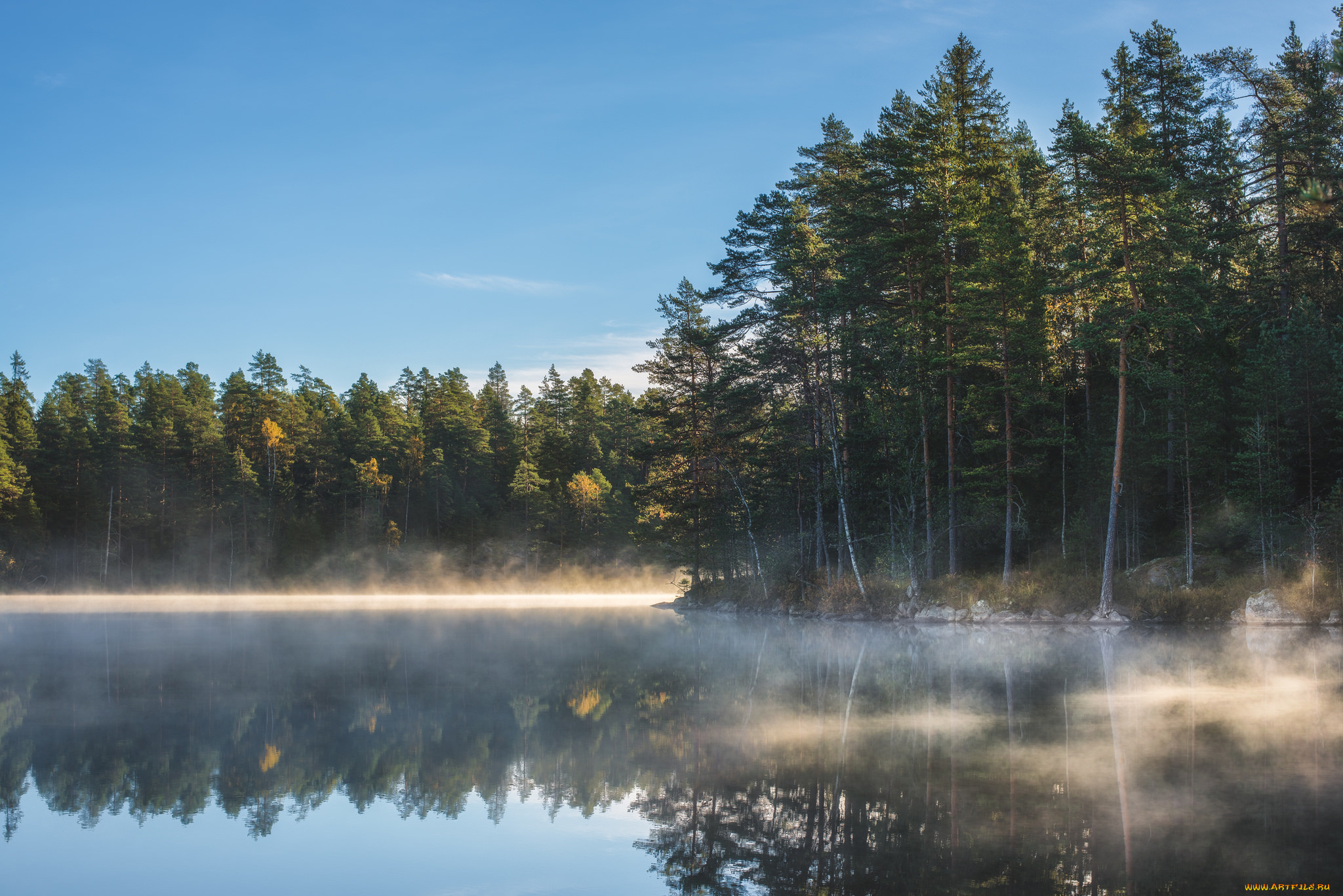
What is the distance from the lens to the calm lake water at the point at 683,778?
6.48 meters

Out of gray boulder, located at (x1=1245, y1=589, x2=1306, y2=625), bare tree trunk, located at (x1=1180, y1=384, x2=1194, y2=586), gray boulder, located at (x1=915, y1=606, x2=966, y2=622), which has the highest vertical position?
bare tree trunk, located at (x1=1180, y1=384, x2=1194, y2=586)

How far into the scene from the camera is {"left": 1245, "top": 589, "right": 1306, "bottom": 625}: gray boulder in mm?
25594

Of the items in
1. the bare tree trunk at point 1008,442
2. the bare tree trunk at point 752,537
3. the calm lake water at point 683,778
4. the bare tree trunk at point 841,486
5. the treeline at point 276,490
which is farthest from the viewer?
the treeline at point 276,490

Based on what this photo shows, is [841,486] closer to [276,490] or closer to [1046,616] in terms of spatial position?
[1046,616]

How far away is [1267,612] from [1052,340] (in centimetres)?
1445

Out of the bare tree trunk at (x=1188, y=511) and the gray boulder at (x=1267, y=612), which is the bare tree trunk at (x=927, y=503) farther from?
the gray boulder at (x=1267, y=612)

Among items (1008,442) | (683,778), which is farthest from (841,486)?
(683,778)

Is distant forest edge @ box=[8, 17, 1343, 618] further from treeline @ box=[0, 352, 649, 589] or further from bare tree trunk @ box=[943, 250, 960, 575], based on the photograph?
treeline @ box=[0, 352, 649, 589]

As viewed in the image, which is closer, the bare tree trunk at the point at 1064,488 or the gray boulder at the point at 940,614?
the gray boulder at the point at 940,614

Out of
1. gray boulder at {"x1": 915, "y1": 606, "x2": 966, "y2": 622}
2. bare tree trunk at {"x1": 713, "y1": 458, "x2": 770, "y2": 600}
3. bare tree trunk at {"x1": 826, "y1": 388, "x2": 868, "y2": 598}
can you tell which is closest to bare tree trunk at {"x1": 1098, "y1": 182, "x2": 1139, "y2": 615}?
gray boulder at {"x1": 915, "y1": 606, "x2": 966, "y2": 622}

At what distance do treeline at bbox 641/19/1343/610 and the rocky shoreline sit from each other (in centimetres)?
101

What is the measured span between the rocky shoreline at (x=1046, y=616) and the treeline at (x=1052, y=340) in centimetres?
101

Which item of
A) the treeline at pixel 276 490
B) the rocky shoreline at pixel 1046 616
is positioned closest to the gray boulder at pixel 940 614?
the rocky shoreline at pixel 1046 616

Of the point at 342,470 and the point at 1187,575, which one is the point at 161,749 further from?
the point at 342,470
